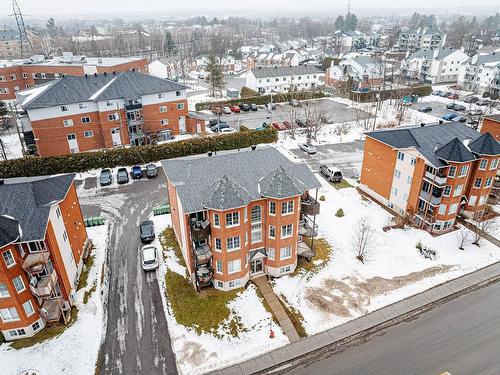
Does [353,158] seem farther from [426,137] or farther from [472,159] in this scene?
[472,159]

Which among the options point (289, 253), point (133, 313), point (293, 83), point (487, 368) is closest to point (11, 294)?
point (133, 313)

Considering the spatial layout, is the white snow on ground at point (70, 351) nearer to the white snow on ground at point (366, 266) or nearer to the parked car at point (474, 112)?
the white snow on ground at point (366, 266)

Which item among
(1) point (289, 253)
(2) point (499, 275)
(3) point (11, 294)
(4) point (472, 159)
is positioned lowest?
(2) point (499, 275)

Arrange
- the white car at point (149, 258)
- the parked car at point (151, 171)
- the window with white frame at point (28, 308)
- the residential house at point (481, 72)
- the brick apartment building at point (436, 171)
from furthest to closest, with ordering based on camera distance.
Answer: the residential house at point (481, 72) < the parked car at point (151, 171) < the brick apartment building at point (436, 171) < the white car at point (149, 258) < the window with white frame at point (28, 308)

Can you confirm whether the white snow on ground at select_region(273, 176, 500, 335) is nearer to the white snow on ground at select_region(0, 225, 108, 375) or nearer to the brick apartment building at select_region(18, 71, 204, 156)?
the white snow on ground at select_region(0, 225, 108, 375)

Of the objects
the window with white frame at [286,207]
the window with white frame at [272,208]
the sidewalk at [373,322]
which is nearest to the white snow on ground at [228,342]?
the sidewalk at [373,322]

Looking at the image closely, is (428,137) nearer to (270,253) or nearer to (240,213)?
(270,253)
